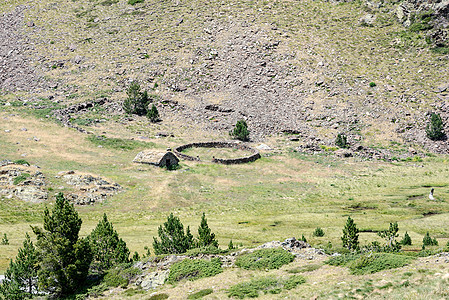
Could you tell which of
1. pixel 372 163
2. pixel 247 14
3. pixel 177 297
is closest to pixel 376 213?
pixel 372 163

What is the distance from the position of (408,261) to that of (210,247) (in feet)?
49.6

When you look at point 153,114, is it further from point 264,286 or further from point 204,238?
point 264,286

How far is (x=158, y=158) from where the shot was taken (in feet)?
237

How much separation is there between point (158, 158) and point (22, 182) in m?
22.6

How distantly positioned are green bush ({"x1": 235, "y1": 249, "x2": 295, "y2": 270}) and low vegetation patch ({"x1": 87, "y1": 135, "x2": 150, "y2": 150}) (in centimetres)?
5371

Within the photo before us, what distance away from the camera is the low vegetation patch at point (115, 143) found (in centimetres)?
8044

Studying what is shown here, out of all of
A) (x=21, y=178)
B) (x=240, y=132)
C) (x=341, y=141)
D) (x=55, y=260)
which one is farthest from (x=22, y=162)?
(x=341, y=141)

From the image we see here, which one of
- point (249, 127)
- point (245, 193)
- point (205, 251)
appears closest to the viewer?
point (205, 251)

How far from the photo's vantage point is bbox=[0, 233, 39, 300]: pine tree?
2695cm

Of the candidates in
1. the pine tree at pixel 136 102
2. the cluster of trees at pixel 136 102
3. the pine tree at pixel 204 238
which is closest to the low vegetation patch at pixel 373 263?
the pine tree at pixel 204 238

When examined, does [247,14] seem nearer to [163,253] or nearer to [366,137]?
[366,137]

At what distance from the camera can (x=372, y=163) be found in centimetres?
7994

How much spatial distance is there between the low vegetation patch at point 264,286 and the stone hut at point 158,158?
157ft

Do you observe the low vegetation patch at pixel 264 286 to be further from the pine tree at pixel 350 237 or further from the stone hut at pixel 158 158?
the stone hut at pixel 158 158
